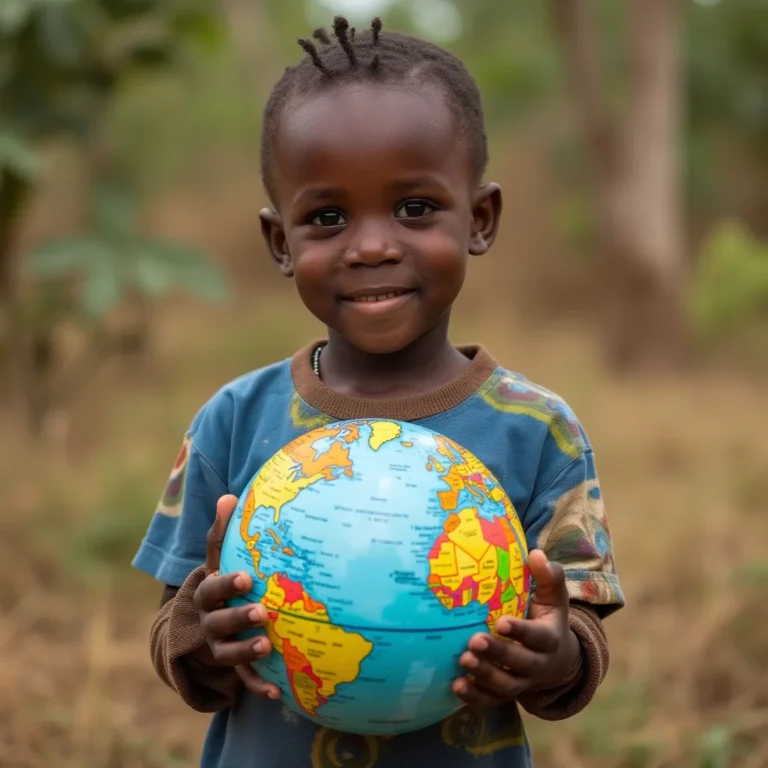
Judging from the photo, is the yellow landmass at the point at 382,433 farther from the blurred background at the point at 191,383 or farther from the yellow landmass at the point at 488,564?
the blurred background at the point at 191,383

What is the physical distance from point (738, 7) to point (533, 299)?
4.22m

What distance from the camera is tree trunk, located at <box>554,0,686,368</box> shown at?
7945 mm

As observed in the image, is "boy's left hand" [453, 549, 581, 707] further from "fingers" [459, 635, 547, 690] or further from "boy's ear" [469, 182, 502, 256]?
"boy's ear" [469, 182, 502, 256]

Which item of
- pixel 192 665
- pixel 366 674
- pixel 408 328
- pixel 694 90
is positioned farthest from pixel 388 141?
pixel 694 90

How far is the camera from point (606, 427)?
5938 mm

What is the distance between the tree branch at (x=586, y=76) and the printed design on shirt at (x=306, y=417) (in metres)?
6.71

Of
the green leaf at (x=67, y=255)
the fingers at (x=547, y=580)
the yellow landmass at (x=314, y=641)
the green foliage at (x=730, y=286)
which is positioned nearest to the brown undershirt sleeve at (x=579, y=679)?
the fingers at (x=547, y=580)

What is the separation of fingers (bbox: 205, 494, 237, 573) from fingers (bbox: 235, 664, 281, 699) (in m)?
0.16

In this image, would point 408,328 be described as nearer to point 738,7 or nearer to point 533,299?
point 533,299

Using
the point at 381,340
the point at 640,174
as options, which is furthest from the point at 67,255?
the point at 640,174

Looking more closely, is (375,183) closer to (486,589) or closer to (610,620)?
(486,589)

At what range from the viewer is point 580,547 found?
67.9 inches

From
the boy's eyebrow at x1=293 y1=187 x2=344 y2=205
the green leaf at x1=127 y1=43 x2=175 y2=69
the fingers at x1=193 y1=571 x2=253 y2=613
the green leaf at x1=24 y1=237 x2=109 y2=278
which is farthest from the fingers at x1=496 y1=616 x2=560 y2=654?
the green leaf at x1=127 y1=43 x2=175 y2=69

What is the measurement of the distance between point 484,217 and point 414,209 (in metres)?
0.24
